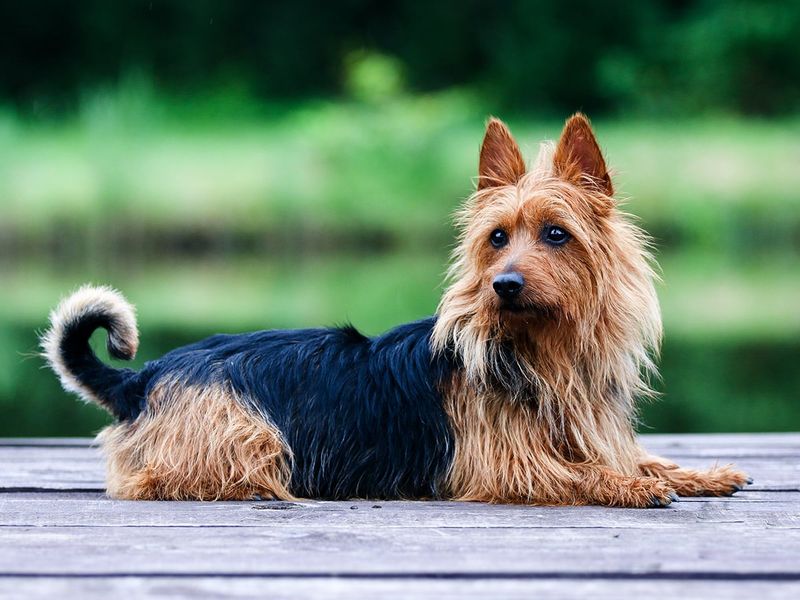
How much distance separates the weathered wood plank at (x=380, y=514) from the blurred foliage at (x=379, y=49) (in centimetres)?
1989

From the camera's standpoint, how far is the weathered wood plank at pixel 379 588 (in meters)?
2.21

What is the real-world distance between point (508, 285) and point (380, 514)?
2.36 ft

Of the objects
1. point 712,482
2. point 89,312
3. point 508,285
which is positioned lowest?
point 712,482

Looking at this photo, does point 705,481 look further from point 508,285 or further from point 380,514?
point 380,514

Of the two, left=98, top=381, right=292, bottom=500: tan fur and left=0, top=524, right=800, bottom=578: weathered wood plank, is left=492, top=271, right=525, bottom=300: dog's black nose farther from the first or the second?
left=98, top=381, right=292, bottom=500: tan fur

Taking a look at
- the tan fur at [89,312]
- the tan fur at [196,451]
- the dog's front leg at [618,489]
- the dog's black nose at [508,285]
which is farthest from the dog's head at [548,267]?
the tan fur at [89,312]

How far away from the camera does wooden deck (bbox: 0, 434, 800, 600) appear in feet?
7.43

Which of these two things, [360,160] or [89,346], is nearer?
[89,346]

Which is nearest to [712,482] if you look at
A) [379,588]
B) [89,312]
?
[379,588]

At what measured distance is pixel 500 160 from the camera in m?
3.57

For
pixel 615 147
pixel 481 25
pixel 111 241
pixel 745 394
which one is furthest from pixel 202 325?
pixel 481 25

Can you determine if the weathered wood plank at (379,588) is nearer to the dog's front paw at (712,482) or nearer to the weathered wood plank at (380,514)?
the weathered wood plank at (380,514)

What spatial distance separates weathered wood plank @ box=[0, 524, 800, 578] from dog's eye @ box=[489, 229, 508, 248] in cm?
94

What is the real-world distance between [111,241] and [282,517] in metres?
13.2
